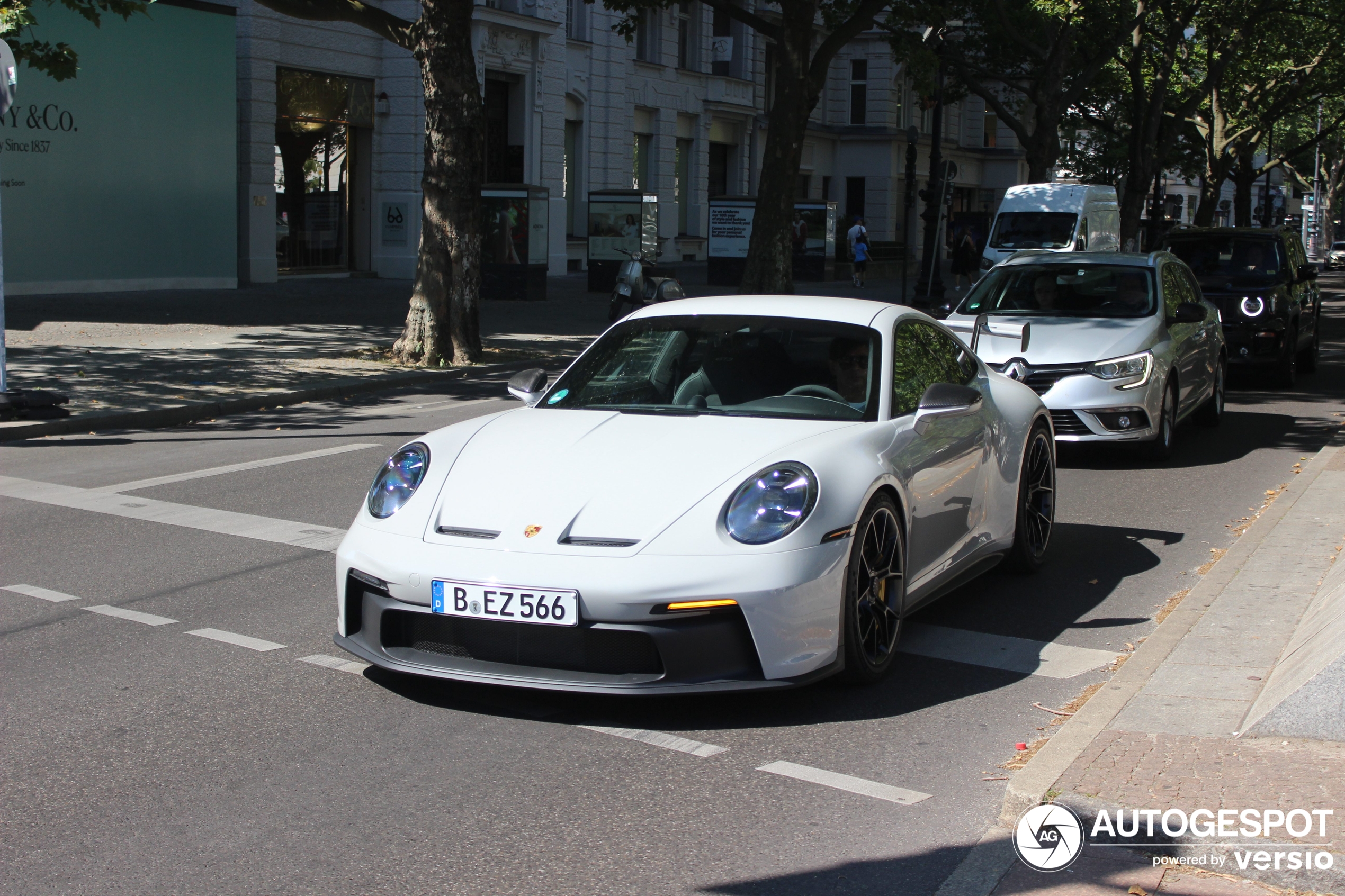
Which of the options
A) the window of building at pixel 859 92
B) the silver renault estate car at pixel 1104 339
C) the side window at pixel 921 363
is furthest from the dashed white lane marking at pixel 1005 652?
the window of building at pixel 859 92

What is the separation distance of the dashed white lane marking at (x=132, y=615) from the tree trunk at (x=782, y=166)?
1788 centimetres

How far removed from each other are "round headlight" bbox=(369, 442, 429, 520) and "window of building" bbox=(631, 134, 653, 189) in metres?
37.4

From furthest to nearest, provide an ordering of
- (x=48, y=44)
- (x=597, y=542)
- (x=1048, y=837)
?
1. (x=48, y=44)
2. (x=597, y=542)
3. (x=1048, y=837)

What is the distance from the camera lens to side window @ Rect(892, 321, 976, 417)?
5.77 metres

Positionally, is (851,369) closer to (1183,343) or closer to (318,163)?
(1183,343)

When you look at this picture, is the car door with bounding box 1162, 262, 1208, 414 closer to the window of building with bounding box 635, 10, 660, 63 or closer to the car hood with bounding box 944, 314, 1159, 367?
the car hood with bounding box 944, 314, 1159, 367

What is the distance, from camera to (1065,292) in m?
11.6

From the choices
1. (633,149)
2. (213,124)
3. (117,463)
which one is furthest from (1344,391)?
(633,149)

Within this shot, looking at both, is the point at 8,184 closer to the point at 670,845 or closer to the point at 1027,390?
the point at 1027,390

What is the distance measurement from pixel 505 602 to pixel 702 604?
2.03 feet

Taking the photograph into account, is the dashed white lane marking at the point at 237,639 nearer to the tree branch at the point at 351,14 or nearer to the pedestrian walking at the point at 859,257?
the tree branch at the point at 351,14

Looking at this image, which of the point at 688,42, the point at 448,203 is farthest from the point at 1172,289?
the point at 688,42

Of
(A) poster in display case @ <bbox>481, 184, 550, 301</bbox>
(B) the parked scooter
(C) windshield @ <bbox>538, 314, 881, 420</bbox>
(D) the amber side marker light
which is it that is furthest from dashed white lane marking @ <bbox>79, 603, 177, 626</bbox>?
(A) poster in display case @ <bbox>481, 184, 550, 301</bbox>

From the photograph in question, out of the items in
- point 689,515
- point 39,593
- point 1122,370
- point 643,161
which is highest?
point 643,161
